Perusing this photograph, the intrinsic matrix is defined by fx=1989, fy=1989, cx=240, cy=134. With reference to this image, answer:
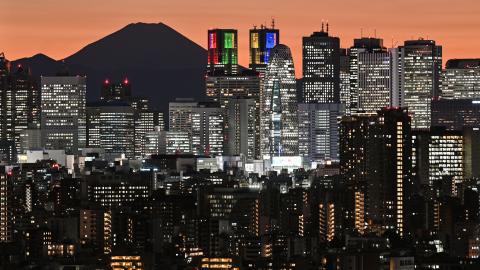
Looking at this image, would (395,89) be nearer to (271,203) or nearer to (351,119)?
(351,119)

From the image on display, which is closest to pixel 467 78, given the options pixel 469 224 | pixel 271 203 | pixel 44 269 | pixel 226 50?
pixel 226 50

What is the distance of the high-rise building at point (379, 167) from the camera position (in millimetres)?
54031

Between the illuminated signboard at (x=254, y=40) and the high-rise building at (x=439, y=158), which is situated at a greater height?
the illuminated signboard at (x=254, y=40)

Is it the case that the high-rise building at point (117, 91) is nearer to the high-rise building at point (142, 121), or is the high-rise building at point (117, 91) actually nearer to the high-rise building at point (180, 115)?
the high-rise building at point (142, 121)

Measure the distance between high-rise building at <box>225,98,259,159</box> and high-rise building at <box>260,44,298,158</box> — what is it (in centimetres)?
58

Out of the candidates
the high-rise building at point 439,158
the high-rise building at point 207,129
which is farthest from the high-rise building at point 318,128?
the high-rise building at point 439,158

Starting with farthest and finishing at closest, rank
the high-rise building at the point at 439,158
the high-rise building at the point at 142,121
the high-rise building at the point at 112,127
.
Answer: the high-rise building at the point at 112,127, the high-rise building at the point at 142,121, the high-rise building at the point at 439,158

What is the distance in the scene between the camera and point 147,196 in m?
61.3

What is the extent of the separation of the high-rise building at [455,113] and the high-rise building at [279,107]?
864cm

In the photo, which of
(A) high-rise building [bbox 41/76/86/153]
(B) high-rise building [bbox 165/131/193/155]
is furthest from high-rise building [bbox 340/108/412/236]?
(A) high-rise building [bbox 41/76/86/153]

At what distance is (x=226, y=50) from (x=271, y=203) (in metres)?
53.4

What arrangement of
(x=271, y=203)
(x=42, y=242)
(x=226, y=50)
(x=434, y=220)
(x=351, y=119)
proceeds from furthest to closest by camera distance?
(x=226, y=50) < (x=351, y=119) < (x=271, y=203) < (x=434, y=220) < (x=42, y=242)

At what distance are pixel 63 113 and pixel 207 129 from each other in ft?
26.3

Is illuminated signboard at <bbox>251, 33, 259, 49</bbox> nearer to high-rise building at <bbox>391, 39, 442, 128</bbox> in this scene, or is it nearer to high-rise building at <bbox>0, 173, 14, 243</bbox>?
high-rise building at <bbox>391, 39, 442, 128</bbox>
